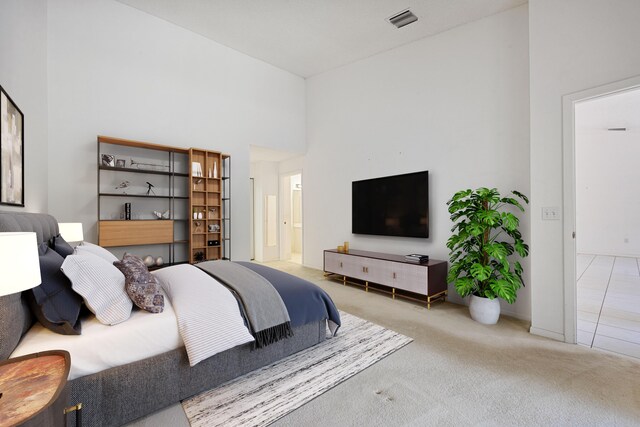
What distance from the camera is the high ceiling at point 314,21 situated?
11.3 ft

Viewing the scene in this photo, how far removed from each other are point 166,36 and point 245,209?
108 inches

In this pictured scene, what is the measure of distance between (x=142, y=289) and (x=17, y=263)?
0.83m

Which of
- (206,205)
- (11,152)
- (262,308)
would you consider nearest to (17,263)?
(262,308)

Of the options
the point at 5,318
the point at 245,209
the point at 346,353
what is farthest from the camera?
the point at 245,209

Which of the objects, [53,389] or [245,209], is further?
[245,209]

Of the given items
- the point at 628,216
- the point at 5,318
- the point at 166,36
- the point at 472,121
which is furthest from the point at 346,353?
the point at 628,216

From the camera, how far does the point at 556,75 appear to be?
2.58 meters

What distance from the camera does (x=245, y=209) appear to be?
16.1 feet

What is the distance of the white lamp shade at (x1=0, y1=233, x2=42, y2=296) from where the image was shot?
2.92ft

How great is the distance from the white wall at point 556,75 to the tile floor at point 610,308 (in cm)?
37

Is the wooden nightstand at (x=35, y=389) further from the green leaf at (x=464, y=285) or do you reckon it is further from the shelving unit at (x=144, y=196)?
the green leaf at (x=464, y=285)

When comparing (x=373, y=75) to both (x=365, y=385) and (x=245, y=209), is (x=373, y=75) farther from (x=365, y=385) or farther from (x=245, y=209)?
(x=365, y=385)

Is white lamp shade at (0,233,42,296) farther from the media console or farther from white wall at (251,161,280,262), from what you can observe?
white wall at (251,161,280,262)

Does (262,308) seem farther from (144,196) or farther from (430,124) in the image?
(430,124)
